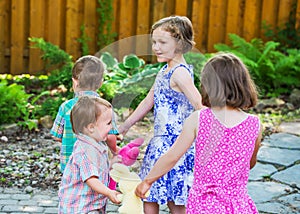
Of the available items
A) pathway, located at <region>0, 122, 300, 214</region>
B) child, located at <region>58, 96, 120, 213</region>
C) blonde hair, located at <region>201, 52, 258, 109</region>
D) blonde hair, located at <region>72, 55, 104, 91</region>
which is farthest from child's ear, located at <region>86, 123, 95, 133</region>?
pathway, located at <region>0, 122, 300, 214</region>

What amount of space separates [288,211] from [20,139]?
9.02 ft

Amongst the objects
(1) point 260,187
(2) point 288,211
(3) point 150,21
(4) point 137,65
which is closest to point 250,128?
(2) point 288,211

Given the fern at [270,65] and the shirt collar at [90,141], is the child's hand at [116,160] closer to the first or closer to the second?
the shirt collar at [90,141]

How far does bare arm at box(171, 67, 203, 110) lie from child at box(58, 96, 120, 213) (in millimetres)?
510

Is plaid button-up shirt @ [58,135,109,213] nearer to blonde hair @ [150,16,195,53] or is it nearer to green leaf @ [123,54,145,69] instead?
blonde hair @ [150,16,195,53]

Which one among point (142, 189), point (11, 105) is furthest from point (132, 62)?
point (142, 189)

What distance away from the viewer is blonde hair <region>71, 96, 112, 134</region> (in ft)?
10.1

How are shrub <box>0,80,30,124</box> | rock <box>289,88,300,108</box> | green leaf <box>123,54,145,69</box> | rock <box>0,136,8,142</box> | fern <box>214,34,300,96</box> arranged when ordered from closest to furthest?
rock <box>0,136,8,142</box> → shrub <box>0,80,30,124</box> → green leaf <box>123,54,145,69</box> → rock <box>289,88,300,108</box> → fern <box>214,34,300,96</box>

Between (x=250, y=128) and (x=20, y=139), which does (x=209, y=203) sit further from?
(x=20, y=139)

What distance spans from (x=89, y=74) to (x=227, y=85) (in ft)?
3.29

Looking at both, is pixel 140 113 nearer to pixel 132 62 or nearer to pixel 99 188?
pixel 99 188

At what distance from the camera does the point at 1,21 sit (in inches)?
352

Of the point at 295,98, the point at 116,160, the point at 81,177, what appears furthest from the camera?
the point at 295,98

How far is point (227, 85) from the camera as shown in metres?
2.82
